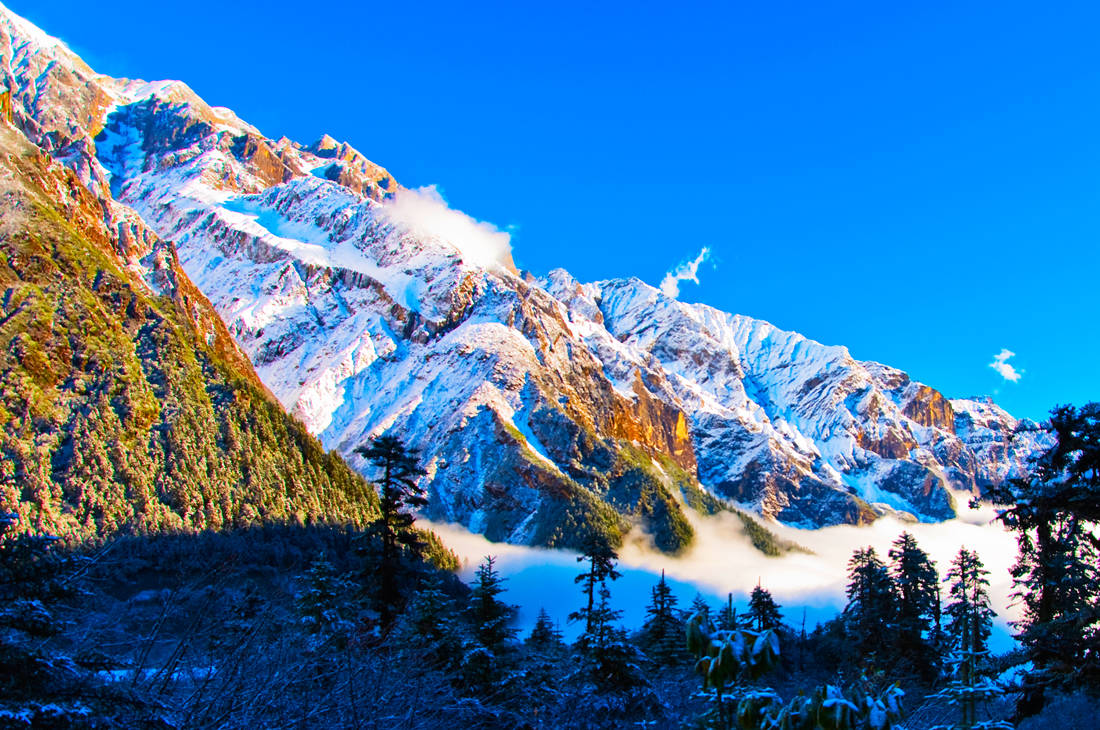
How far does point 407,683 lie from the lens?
38.1 ft

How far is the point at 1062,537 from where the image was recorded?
576 inches

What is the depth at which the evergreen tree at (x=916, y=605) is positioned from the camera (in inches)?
1374

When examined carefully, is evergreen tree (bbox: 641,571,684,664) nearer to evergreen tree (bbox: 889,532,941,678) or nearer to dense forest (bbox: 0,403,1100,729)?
dense forest (bbox: 0,403,1100,729)

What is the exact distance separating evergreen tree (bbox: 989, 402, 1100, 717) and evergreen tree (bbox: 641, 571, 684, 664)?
72.8ft

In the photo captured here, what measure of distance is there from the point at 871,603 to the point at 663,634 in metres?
12.0

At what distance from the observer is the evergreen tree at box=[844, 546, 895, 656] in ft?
120

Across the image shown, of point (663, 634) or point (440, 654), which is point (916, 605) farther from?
point (440, 654)

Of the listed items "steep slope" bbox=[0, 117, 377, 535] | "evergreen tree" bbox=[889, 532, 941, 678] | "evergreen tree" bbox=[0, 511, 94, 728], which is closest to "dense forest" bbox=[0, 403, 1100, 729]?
"evergreen tree" bbox=[0, 511, 94, 728]

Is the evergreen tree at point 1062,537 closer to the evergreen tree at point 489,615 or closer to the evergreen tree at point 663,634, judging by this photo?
the evergreen tree at point 489,615

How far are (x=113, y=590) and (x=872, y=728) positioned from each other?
65817 millimetres

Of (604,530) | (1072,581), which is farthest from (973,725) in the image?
(604,530)

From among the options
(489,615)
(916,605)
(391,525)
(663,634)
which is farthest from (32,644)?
(916,605)

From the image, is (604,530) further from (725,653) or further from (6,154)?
(725,653)

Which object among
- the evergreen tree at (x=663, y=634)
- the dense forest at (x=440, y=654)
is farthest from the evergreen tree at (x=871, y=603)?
the evergreen tree at (x=663, y=634)
